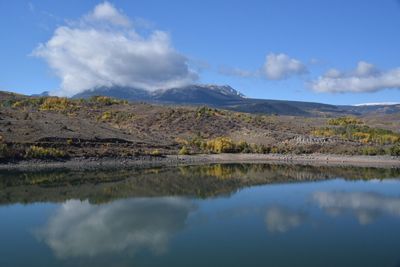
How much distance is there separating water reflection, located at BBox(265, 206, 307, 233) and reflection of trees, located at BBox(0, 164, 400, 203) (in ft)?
24.2

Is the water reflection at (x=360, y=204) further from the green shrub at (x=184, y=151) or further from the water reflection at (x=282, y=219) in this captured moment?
the green shrub at (x=184, y=151)

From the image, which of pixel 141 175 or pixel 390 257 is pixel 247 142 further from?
pixel 390 257

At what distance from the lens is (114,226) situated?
72.9ft

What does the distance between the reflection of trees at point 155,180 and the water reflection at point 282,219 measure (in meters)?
7.38

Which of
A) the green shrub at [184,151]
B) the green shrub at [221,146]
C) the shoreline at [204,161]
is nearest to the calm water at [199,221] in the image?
the shoreline at [204,161]

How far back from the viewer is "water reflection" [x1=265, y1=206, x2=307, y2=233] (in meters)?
22.0

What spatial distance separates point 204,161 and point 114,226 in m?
34.5

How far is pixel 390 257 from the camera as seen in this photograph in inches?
671

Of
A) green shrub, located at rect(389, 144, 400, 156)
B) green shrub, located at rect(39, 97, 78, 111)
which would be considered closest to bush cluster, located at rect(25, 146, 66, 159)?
green shrub, located at rect(39, 97, 78, 111)

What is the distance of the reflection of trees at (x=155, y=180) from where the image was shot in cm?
3297

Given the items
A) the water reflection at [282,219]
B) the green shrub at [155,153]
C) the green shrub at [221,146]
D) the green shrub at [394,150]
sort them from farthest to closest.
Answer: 1. the green shrub at [221,146]
2. the green shrub at [394,150]
3. the green shrub at [155,153]
4. the water reflection at [282,219]

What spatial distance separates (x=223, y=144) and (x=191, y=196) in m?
30.4

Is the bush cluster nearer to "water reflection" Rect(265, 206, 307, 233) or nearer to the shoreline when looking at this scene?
the shoreline

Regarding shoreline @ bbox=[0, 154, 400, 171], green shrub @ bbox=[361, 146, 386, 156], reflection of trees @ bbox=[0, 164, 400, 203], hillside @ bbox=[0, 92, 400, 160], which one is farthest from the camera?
green shrub @ bbox=[361, 146, 386, 156]
